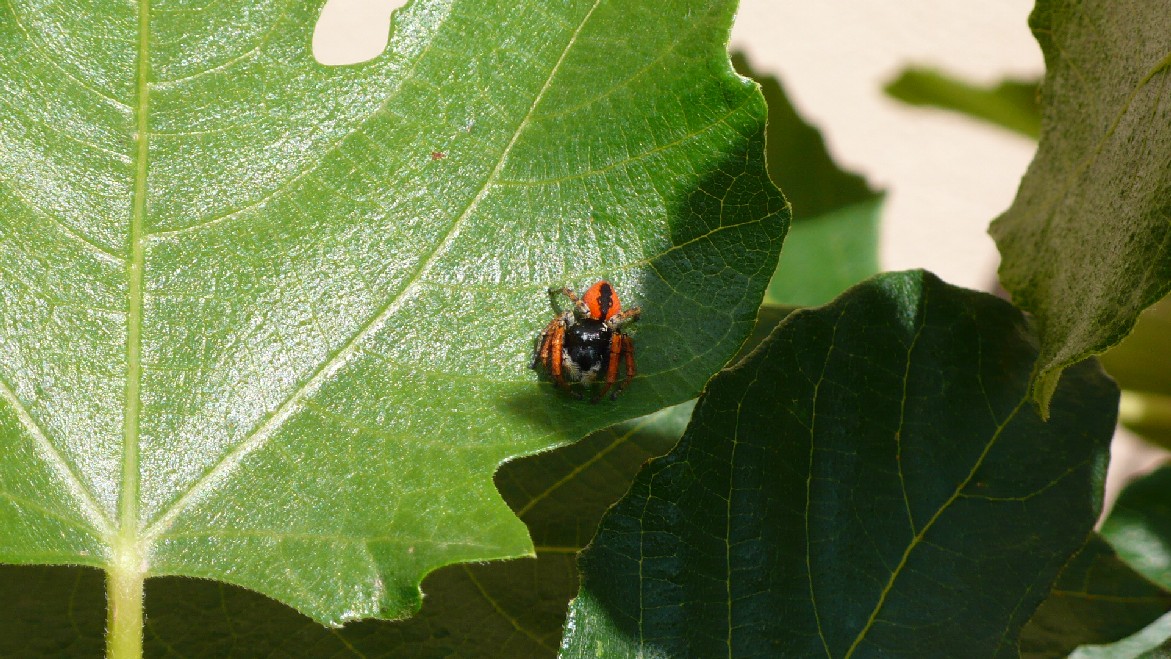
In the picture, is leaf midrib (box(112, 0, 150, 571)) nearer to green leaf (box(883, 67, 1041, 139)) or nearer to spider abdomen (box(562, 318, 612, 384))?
spider abdomen (box(562, 318, 612, 384))

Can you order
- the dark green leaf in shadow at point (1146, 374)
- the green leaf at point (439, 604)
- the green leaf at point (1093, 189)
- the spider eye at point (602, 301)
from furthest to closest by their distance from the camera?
the dark green leaf in shadow at point (1146, 374) < the green leaf at point (439, 604) < the spider eye at point (602, 301) < the green leaf at point (1093, 189)

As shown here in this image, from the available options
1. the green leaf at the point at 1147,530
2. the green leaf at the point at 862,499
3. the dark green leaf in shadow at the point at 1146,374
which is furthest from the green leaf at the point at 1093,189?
the dark green leaf in shadow at the point at 1146,374

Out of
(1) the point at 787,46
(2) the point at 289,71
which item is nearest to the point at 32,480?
(2) the point at 289,71

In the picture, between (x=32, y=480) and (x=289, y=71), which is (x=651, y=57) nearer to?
(x=289, y=71)

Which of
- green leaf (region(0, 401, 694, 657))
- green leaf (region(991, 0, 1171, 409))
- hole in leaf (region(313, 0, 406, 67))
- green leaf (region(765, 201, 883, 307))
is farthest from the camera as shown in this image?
hole in leaf (region(313, 0, 406, 67))

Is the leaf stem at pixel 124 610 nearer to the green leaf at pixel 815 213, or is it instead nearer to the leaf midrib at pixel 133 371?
the leaf midrib at pixel 133 371

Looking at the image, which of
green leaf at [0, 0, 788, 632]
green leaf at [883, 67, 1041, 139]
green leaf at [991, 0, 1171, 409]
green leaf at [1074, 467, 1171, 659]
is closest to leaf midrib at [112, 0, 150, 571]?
green leaf at [0, 0, 788, 632]

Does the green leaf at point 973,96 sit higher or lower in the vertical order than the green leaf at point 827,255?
higher
